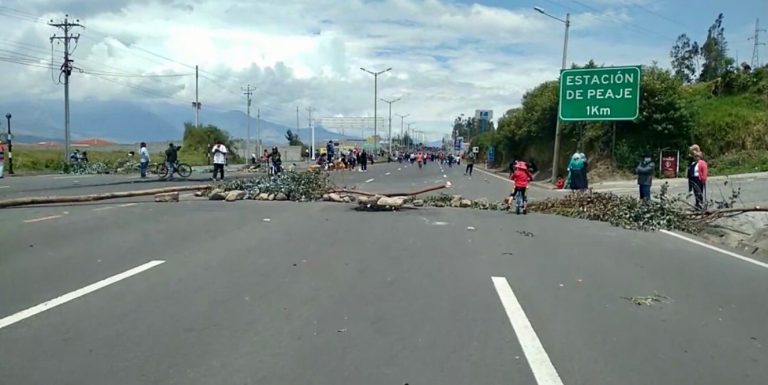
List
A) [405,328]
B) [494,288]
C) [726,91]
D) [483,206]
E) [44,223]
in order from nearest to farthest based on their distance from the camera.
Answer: [405,328], [494,288], [44,223], [483,206], [726,91]

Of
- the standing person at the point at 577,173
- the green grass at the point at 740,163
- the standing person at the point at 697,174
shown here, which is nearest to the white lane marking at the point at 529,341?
the standing person at the point at 697,174

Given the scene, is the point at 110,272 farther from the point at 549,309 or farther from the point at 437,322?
the point at 549,309

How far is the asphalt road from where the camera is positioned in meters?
5.38

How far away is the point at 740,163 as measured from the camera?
120 ft

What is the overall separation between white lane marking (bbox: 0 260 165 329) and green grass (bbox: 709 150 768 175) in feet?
108

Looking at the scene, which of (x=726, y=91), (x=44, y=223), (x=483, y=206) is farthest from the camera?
(x=726, y=91)

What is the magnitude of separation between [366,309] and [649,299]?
3.35 metres

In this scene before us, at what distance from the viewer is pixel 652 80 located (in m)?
37.5

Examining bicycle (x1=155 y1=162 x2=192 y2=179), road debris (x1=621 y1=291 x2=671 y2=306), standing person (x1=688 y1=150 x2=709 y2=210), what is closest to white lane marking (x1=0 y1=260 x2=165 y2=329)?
road debris (x1=621 y1=291 x2=671 y2=306)

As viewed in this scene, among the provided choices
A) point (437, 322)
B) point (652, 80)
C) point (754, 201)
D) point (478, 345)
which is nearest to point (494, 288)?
point (437, 322)

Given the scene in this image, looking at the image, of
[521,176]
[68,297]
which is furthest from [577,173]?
→ [68,297]

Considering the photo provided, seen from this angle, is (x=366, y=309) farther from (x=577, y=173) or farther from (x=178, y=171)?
(x=178, y=171)

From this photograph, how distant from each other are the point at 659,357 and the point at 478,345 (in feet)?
4.90

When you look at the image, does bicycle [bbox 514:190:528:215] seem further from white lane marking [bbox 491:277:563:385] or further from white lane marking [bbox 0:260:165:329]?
white lane marking [bbox 0:260:165:329]
